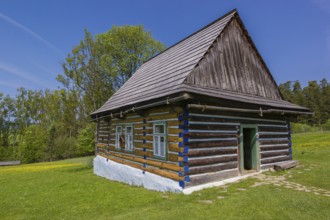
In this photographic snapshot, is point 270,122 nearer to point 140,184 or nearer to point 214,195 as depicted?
point 214,195

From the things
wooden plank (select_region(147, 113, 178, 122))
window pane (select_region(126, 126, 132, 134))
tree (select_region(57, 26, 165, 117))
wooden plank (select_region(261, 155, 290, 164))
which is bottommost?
wooden plank (select_region(261, 155, 290, 164))

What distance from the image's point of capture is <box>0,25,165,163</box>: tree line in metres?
23.9

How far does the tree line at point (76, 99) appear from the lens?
23891 mm

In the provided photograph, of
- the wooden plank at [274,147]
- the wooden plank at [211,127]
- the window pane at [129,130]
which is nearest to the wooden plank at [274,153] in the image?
the wooden plank at [274,147]

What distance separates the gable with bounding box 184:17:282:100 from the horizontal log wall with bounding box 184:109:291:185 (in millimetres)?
1211

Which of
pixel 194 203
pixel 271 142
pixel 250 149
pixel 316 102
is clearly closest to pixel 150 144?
pixel 194 203

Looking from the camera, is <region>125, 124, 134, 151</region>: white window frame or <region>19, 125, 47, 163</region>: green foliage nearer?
<region>125, 124, 134, 151</region>: white window frame

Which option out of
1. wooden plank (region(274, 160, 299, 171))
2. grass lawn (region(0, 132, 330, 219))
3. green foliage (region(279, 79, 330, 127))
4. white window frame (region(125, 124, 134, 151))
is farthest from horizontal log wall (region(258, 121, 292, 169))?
green foliage (region(279, 79, 330, 127))

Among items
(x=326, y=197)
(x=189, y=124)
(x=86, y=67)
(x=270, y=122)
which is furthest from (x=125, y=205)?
(x=86, y=67)

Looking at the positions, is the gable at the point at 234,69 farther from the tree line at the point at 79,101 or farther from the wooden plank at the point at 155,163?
the tree line at the point at 79,101

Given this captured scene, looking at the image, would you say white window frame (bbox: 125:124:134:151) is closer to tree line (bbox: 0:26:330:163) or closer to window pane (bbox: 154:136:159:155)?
window pane (bbox: 154:136:159:155)

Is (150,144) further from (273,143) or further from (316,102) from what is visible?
(316,102)

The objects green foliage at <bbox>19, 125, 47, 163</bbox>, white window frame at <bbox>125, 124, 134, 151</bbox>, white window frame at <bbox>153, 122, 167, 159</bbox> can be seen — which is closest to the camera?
white window frame at <bbox>153, 122, 167, 159</bbox>

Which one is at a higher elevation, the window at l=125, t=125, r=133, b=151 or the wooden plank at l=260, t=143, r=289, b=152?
the window at l=125, t=125, r=133, b=151
